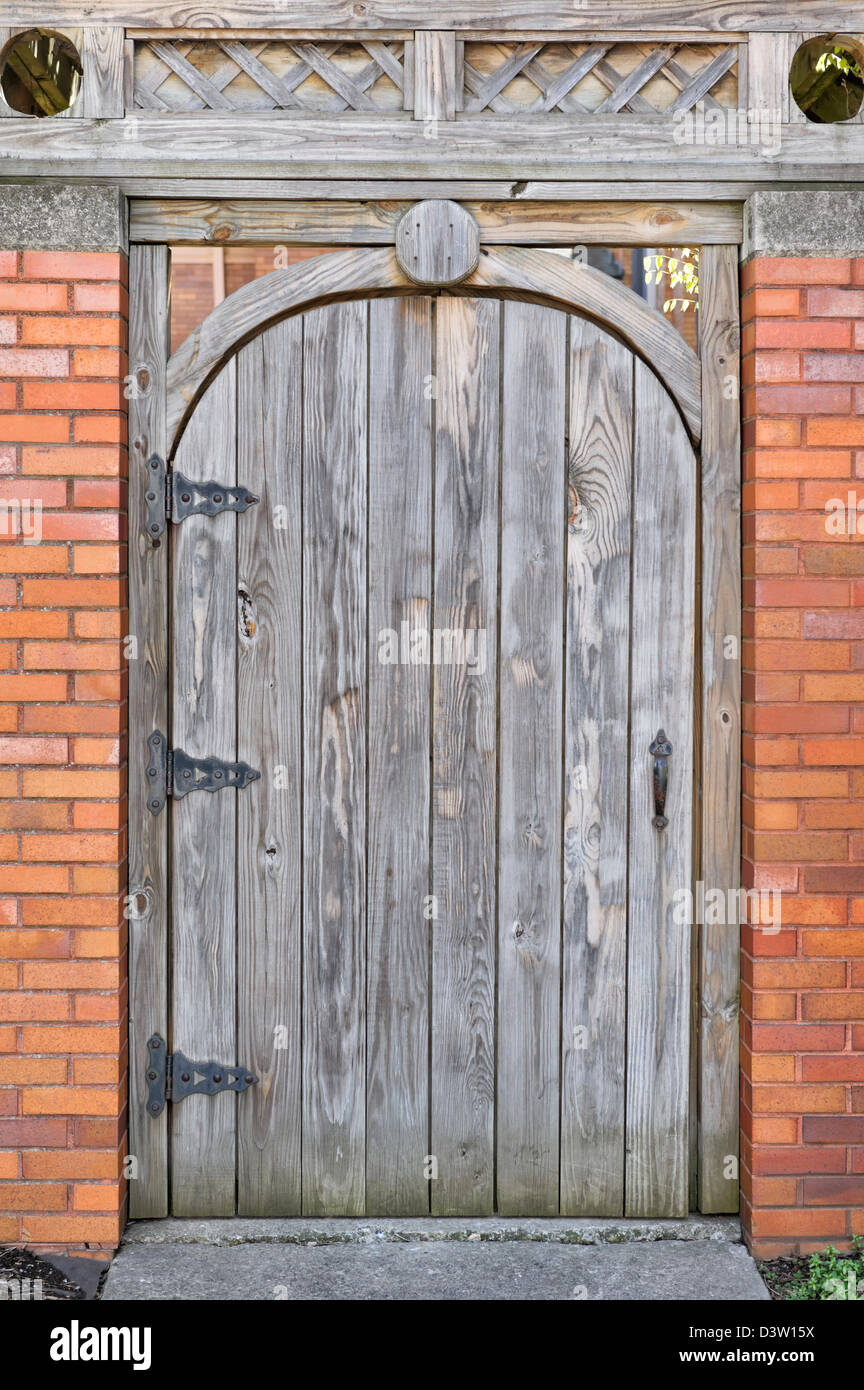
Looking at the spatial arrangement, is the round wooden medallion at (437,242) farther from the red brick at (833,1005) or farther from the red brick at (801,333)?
the red brick at (833,1005)

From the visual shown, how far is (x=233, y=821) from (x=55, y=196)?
4.96ft

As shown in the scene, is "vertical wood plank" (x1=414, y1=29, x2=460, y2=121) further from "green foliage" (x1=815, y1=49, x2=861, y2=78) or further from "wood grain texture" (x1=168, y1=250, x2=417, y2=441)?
"green foliage" (x1=815, y1=49, x2=861, y2=78)

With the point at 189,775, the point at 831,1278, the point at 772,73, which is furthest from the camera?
the point at 189,775

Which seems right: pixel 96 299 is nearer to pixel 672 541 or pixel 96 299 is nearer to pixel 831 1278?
pixel 672 541

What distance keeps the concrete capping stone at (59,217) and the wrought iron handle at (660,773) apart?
1726 millimetres

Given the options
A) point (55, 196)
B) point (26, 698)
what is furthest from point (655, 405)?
point (26, 698)

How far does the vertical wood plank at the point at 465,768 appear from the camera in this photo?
2793 mm

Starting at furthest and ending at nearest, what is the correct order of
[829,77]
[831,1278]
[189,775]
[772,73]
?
[829,77]
[189,775]
[772,73]
[831,1278]

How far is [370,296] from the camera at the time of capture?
9.12 feet

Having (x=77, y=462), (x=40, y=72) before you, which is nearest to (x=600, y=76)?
(x=40, y=72)

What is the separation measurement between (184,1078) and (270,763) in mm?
801

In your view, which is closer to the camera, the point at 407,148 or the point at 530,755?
the point at 407,148

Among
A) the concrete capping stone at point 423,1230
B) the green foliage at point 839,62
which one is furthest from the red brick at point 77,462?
the green foliage at point 839,62
